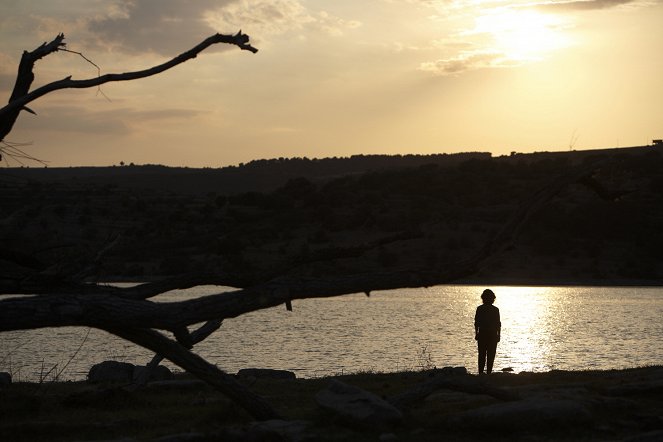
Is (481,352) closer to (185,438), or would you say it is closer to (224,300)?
(224,300)

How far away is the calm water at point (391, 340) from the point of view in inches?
1101

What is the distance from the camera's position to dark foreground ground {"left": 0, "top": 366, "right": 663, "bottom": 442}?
446 inches

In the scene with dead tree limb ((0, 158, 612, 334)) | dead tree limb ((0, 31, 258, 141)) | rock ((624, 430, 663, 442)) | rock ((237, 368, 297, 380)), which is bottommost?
rock ((237, 368, 297, 380))

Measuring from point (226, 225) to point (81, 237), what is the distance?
10452mm

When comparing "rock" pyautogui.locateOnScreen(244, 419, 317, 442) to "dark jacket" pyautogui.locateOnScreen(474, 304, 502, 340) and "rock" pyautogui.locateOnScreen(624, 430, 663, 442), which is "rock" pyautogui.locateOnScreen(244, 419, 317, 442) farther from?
"dark jacket" pyautogui.locateOnScreen(474, 304, 502, 340)

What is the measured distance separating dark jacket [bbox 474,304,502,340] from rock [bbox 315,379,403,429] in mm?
6158

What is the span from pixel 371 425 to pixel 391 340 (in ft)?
80.5

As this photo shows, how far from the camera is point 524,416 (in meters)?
11.5

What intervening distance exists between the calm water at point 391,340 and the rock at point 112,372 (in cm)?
81

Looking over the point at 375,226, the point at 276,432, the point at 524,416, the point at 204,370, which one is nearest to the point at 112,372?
the point at 204,370

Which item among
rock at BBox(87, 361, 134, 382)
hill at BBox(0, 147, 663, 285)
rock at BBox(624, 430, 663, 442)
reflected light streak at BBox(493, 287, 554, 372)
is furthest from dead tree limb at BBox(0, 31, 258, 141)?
hill at BBox(0, 147, 663, 285)

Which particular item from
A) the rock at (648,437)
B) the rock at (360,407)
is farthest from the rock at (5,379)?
the rock at (648,437)

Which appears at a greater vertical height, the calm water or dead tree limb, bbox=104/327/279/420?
dead tree limb, bbox=104/327/279/420

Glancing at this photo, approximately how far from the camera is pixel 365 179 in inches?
3396
